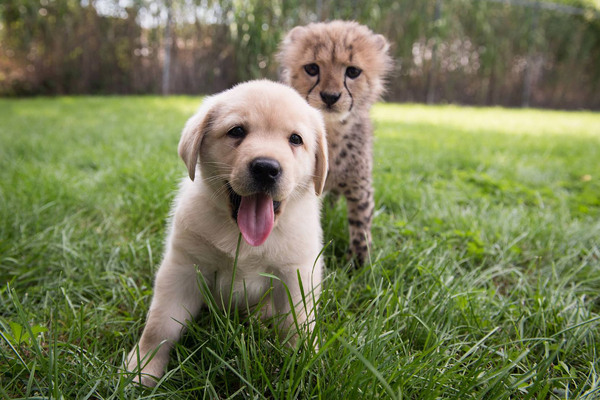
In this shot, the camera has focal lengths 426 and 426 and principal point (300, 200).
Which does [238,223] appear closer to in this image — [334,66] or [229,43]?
[334,66]

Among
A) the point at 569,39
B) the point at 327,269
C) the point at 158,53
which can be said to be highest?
the point at 569,39

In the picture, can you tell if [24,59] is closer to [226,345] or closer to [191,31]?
[191,31]

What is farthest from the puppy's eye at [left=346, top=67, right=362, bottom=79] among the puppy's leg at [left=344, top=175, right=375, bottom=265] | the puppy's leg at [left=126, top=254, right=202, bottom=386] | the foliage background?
the foliage background

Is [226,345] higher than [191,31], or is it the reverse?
[191,31]

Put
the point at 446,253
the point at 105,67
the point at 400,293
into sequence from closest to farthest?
the point at 400,293, the point at 446,253, the point at 105,67

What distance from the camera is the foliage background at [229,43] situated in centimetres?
1084

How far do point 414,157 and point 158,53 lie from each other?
31.3ft

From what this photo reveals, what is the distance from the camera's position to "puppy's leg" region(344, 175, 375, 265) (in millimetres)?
2328

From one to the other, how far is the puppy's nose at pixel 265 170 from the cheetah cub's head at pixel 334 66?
959 mm

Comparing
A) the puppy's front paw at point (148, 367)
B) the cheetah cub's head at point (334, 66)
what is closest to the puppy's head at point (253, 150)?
the puppy's front paw at point (148, 367)

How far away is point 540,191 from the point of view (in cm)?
384

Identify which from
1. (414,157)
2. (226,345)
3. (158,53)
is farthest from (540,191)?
(158,53)

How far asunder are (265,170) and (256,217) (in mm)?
202

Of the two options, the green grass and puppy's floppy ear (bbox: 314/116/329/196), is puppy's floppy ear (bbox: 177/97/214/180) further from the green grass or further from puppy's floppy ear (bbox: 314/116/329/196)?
the green grass
